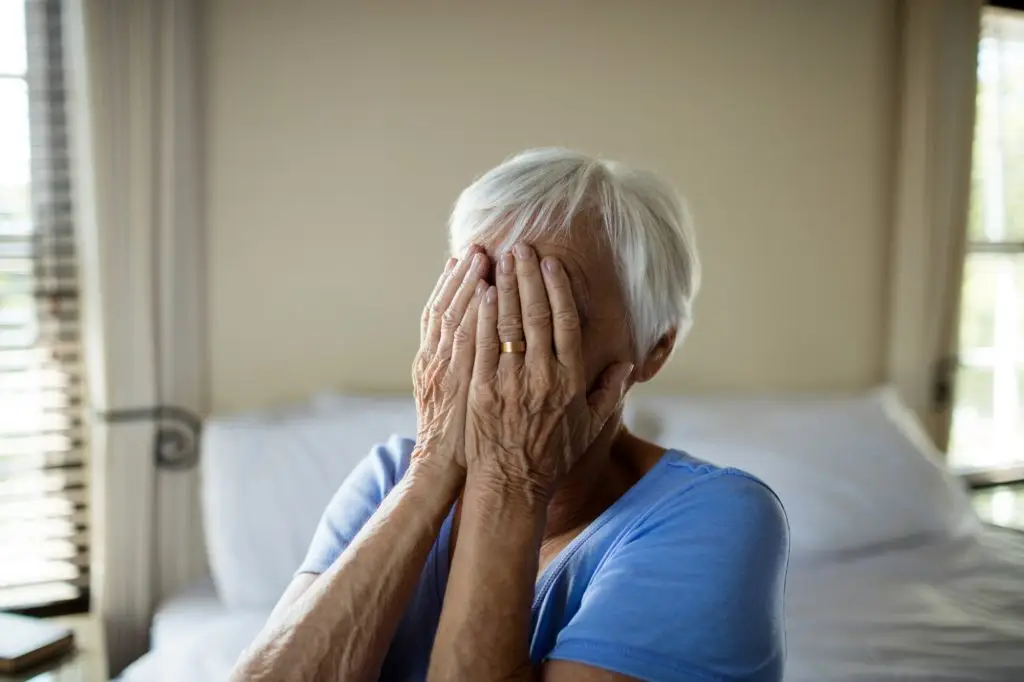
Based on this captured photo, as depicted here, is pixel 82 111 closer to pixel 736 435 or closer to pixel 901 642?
pixel 736 435

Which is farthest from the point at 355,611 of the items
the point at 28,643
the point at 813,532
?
the point at 813,532

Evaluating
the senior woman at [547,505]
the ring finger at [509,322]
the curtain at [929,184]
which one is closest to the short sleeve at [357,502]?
the senior woman at [547,505]

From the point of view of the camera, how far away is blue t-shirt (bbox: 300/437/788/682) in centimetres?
83

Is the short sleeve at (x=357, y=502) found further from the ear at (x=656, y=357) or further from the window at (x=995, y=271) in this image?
the window at (x=995, y=271)

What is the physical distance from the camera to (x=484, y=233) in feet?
3.49

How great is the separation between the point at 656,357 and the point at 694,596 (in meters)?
0.40

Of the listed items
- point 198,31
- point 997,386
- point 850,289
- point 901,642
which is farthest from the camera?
point 997,386

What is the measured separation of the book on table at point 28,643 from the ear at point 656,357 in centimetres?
115

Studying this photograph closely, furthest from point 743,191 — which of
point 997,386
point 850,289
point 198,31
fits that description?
point 198,31

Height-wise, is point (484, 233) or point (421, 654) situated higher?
point (484, 233)

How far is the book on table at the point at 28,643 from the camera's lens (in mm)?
1424

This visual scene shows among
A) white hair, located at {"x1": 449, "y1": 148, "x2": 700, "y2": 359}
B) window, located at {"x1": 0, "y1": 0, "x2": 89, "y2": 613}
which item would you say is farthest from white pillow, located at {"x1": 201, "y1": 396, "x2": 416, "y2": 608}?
white hair, located at {"x1": 449, "y1": 148, "x2": 700, "y2": 359}

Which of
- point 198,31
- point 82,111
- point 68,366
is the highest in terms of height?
point 198,31

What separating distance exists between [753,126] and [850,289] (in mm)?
625
